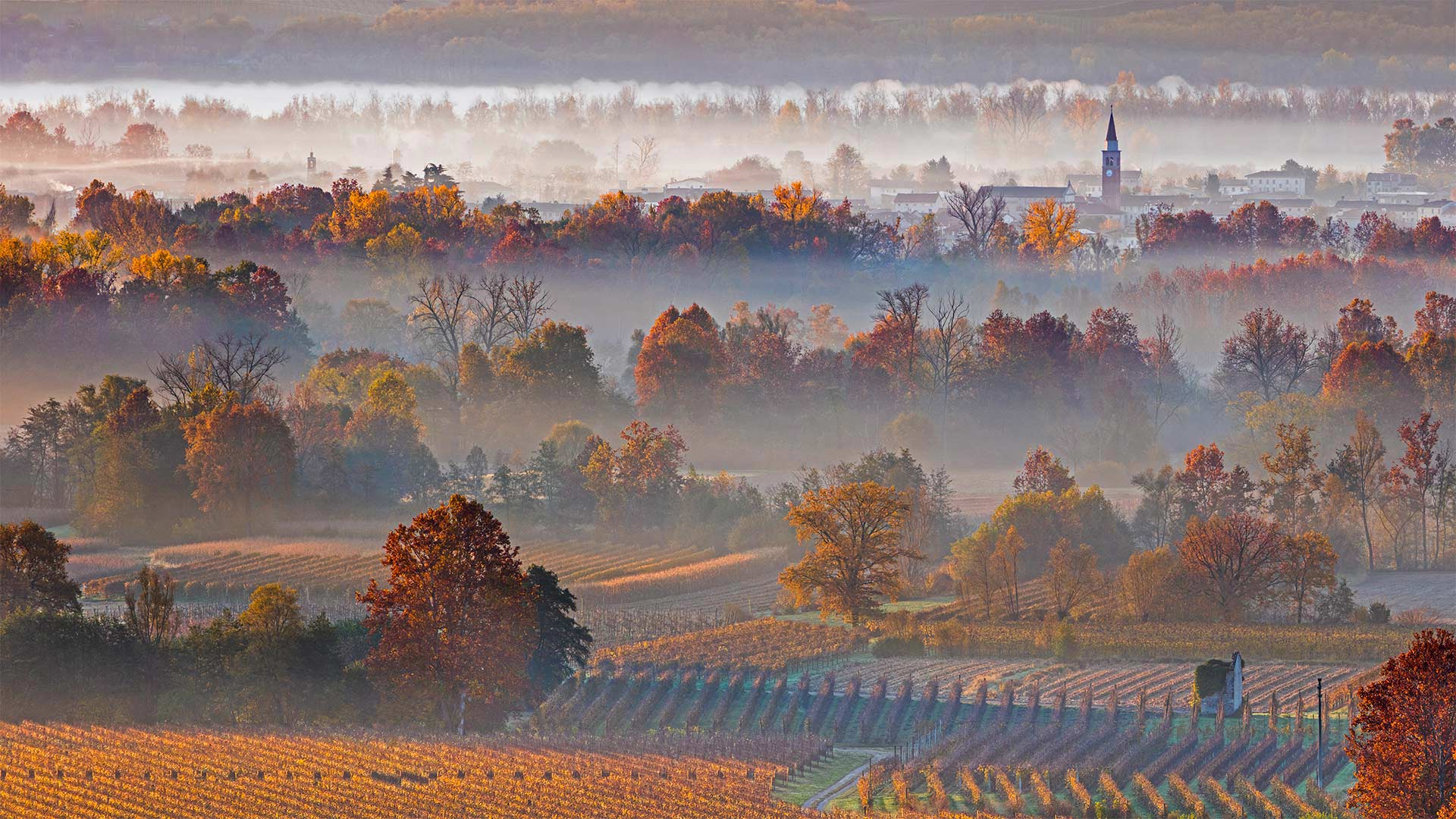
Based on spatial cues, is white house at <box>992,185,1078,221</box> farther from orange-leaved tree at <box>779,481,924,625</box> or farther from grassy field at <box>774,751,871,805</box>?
grassy field at <box>774,751,871,805</box>

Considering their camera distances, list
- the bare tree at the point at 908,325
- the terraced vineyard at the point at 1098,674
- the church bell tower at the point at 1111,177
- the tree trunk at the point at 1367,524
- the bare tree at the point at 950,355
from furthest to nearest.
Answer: the church bell tower at the point at 1111,177 < the bare tree at the point at 908,325 < the bare tree at the point at 950,355 < the tree trunk at the point at 1367,524 < the terraced vineyard at the point at 1098,674

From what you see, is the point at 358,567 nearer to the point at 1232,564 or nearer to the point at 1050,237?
the point at 1232,564

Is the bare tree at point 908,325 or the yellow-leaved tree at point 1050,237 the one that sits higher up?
the yellow-leaved tree at point 1050,237

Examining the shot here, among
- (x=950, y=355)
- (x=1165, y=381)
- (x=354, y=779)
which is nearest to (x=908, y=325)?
(x=950, y=355)

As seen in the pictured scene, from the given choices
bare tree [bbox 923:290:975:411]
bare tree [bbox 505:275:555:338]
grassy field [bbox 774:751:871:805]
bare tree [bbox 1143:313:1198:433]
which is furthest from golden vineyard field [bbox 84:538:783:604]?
bare tree [bbox 505:275:555:338]

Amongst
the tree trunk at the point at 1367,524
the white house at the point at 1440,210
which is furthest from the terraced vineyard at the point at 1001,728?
the white house at the point at 1440,210

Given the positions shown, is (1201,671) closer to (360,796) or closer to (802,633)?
(802,633)

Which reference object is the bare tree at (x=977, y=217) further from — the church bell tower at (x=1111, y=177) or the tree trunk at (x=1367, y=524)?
the tree trunk at (x=1367, y=524)
